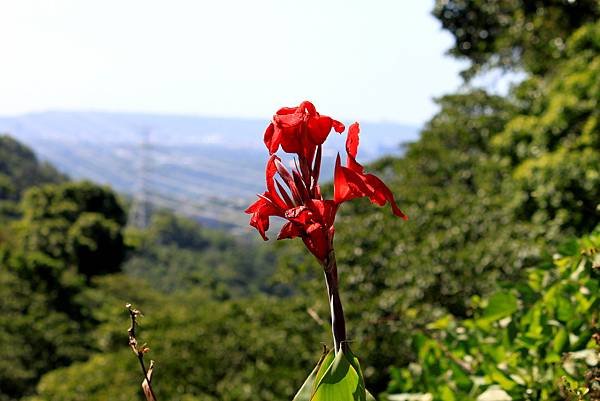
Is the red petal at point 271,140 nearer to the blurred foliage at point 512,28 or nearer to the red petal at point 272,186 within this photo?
the red petal at point 272,186

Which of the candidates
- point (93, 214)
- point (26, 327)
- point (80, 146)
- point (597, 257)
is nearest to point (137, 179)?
point (80, 146)

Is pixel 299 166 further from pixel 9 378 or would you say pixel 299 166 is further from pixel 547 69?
pixel 9 378

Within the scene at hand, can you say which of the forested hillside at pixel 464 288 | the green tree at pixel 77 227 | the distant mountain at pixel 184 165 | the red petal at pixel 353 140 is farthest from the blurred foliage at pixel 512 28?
the distant mountain at pixel 184 165

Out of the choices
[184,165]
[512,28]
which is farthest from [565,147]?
[184,165]

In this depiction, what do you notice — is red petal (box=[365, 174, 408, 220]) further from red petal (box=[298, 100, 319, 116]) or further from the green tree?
the green tree

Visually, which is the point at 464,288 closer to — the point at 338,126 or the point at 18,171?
the point at 338,126
